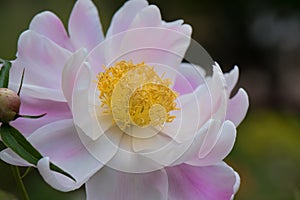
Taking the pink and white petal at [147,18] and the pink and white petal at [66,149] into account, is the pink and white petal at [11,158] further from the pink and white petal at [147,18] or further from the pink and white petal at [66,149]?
the pink and white petal at [147,18]

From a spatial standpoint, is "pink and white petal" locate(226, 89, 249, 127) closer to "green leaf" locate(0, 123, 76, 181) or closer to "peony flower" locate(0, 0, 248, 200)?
"peony flower" locate(0, 0, 248, 200)

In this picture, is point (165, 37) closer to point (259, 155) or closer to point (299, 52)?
point (259, 155)

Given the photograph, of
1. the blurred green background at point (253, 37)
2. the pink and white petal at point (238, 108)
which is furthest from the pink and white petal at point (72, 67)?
the blurred green background at point (253, 37)

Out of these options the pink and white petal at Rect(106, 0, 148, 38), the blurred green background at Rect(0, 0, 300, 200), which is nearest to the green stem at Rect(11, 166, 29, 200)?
the pink and white petal at Rect(106, 0, 148, 38)

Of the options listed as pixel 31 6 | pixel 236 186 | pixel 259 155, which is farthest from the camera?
pixel 31 6

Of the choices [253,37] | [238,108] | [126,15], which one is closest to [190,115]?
[238,108]

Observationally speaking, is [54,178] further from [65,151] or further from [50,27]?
[50,27]

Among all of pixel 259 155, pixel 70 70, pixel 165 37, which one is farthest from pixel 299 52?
pixel 70 70

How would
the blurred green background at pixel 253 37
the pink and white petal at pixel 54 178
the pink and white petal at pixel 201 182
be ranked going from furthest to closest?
the blurred green background at pixel 253 37 → the pink and white petal at pixel 201 182 → the pink and white petal at pixel 54 178
